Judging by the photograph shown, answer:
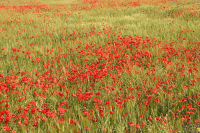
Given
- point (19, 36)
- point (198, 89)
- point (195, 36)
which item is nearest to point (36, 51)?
point (19, 36)

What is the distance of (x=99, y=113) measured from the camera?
2.53 meters

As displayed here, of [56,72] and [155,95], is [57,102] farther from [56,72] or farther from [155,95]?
[155,95]

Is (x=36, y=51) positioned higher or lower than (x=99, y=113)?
higher

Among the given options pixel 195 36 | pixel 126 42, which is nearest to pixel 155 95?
pixel 126 42

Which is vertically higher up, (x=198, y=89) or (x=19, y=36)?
(x=19, y=36)

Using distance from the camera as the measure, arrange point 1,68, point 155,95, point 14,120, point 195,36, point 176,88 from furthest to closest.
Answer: point 195,36 → point 1,68 → point 176,88 → point 155,95 → point 14,120

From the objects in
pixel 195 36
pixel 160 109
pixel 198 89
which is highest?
pixel 195 36

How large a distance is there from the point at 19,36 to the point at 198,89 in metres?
6.65

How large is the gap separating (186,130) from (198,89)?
1.01 metres

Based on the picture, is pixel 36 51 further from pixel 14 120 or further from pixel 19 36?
pixel 14 120

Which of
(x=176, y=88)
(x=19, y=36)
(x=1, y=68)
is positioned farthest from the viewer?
(x=19, y=36)

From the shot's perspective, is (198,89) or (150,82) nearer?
(198,89)

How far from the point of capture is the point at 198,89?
2.91m

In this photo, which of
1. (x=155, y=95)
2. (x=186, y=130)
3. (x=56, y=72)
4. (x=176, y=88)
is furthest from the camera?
(x=56, y=72)
